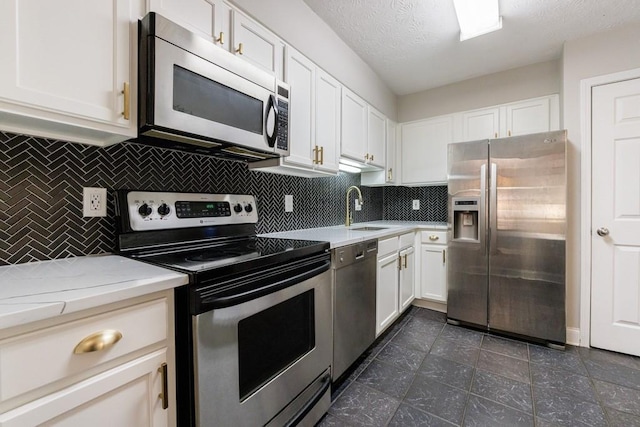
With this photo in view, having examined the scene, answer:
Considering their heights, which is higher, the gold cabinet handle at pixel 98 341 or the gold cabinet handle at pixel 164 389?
the gold cabinet handle at pixel 98 341

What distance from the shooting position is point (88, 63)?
0.93 m

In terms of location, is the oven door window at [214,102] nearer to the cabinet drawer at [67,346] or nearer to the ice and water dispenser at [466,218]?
the cabinet drawer at [67,346]

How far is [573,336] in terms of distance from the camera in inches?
89.5

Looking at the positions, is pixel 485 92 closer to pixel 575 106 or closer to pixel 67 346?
pixel 575 106

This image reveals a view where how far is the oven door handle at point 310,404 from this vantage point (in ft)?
4.10

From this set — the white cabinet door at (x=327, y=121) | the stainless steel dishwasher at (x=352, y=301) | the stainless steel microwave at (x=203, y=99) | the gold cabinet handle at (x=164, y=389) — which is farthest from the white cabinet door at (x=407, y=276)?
the gold cabinet handle at (x=164, y=389)

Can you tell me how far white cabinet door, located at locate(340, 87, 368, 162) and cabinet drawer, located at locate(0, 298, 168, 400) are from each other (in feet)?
5.95

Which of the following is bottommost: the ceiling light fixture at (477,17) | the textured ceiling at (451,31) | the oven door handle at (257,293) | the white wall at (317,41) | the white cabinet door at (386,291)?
the white cabinet door at (386,291)

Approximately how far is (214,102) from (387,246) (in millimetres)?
1635

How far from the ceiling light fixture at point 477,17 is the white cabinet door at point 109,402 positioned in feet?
8.43

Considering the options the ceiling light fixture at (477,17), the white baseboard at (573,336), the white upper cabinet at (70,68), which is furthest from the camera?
the white baseboard at (573,336)

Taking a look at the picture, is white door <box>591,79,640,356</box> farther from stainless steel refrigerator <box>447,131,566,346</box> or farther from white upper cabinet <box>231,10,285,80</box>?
white upper cabinet <box>231,10,285,80</box>

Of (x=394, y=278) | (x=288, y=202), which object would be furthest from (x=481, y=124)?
(x=288, y=202)

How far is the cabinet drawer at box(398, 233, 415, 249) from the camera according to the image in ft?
8.40
